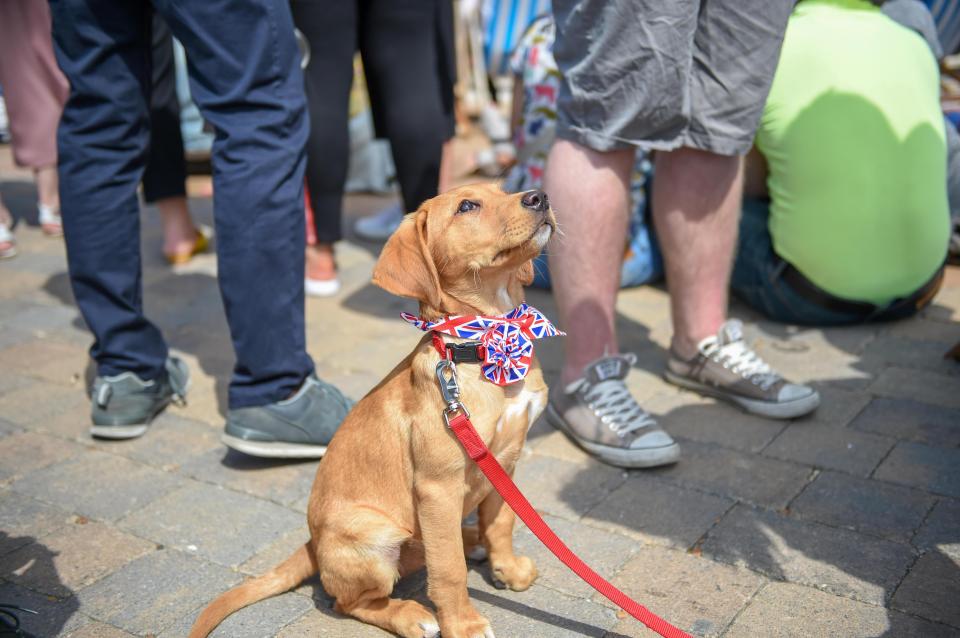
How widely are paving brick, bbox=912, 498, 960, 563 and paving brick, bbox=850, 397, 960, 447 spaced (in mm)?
397

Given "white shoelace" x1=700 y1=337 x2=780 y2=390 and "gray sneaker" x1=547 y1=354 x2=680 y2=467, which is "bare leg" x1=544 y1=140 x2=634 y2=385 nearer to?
"gray sneaker" x1=547 y1=354 x2=680 y2=467

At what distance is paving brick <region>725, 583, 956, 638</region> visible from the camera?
79.9 inches

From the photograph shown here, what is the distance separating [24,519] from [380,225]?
303 cm

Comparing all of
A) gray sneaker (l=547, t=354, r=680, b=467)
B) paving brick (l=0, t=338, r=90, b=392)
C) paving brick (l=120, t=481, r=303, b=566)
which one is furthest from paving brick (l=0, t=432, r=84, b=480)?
gray sneaker (l=547, t=354, r=680, b=467)

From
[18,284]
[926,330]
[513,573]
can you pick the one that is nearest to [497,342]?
[513,573]

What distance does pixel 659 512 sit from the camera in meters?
2.59

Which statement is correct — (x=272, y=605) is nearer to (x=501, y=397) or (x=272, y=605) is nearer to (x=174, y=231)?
(x=501, y=397)

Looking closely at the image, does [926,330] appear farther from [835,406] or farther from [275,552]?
[275,552]

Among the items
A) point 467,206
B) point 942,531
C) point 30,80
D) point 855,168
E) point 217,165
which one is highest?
point 467,206

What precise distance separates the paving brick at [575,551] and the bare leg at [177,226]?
3.04 m

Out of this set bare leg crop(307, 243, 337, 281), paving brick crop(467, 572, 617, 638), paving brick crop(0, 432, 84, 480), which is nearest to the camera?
paving brick crop(467, 572, 617, 638)

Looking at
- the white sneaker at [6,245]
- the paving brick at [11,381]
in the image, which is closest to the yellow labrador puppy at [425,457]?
the paving brick at [11,381]

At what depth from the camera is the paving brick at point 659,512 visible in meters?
2.48

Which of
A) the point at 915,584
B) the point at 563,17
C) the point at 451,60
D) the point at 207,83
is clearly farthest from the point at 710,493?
the point at 451,60
